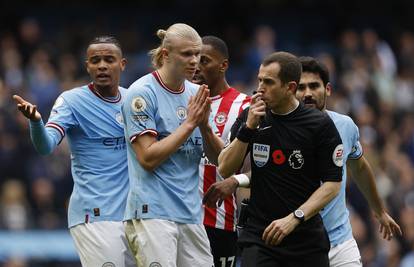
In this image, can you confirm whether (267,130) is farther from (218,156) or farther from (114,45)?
(114,45)

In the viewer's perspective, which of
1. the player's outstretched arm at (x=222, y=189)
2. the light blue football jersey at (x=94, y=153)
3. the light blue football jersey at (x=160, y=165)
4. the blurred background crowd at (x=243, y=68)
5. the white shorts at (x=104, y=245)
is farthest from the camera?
the blurred background crowd at (x=243, y=68)

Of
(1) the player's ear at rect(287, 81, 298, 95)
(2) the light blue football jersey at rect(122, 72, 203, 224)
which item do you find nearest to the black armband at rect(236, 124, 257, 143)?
(1) the player's ear at rect(287, 81, 298, 95)

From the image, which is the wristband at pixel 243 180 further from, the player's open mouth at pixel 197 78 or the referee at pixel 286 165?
the player's open mouth at pixel 197 78

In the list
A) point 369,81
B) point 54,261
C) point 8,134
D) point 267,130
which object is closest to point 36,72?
point 8,134

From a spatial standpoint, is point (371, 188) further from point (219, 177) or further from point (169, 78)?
point (169, 78)

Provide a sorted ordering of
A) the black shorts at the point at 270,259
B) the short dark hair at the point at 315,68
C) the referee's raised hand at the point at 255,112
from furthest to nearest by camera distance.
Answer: the short dark hair at the point at 315,68, the black shorts at the point at 270,259, the referee's raised hand at the point at 255,112

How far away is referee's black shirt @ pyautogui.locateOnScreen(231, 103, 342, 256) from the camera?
9.54 metres

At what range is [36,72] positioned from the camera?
70.5 feet

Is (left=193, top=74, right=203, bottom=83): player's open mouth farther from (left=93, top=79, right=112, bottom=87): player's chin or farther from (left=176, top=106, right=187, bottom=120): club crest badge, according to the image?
(left=176, top=106, right=187, bottom=120): club crest badge

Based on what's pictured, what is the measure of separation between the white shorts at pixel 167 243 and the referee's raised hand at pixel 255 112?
1041 millimetres

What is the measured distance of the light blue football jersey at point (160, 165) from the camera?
972cm

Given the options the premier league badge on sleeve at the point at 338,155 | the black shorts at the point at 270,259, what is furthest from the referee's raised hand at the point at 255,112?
the black shorts at the point at 270,259

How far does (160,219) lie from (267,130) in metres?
1.07

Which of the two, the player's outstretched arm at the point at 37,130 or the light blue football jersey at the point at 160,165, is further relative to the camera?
the player's outstretched arm at the point at 37,130
